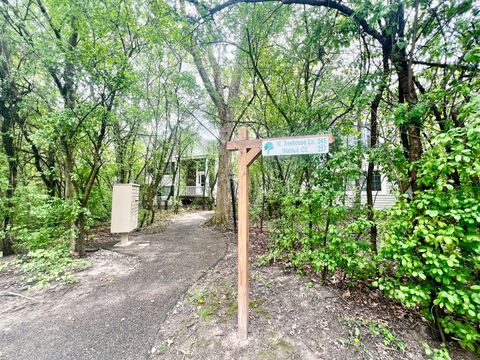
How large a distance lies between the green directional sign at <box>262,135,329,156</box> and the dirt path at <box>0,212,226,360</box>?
102 inches

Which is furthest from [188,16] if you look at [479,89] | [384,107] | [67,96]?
Result: [479,89]

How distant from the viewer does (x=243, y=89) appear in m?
7.43

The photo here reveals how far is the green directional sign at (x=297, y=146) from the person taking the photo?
2012mm

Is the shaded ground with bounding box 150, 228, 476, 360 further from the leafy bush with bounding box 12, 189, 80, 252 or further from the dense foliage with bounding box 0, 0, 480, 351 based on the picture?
the leafy bush with bounding box 12, 189, 80, 252

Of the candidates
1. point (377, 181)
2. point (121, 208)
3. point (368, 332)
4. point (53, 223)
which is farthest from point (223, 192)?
point (368, 332)

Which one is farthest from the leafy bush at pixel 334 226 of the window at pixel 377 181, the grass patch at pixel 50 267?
the grass patch at pixel 50 267

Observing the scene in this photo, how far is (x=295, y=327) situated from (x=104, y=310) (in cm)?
266

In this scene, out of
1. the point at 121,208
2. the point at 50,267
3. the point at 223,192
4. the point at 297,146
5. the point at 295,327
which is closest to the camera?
the point at 297,146

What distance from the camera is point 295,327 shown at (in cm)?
243

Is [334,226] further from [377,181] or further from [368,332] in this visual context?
[377,181]

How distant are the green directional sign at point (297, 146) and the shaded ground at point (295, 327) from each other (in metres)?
2.09

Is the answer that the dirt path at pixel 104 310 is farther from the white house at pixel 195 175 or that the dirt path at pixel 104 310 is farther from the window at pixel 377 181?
the white house at pixel 195 175

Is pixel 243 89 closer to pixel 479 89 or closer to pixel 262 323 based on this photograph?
pixel 479 89

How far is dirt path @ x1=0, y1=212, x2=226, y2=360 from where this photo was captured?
2.26 m
